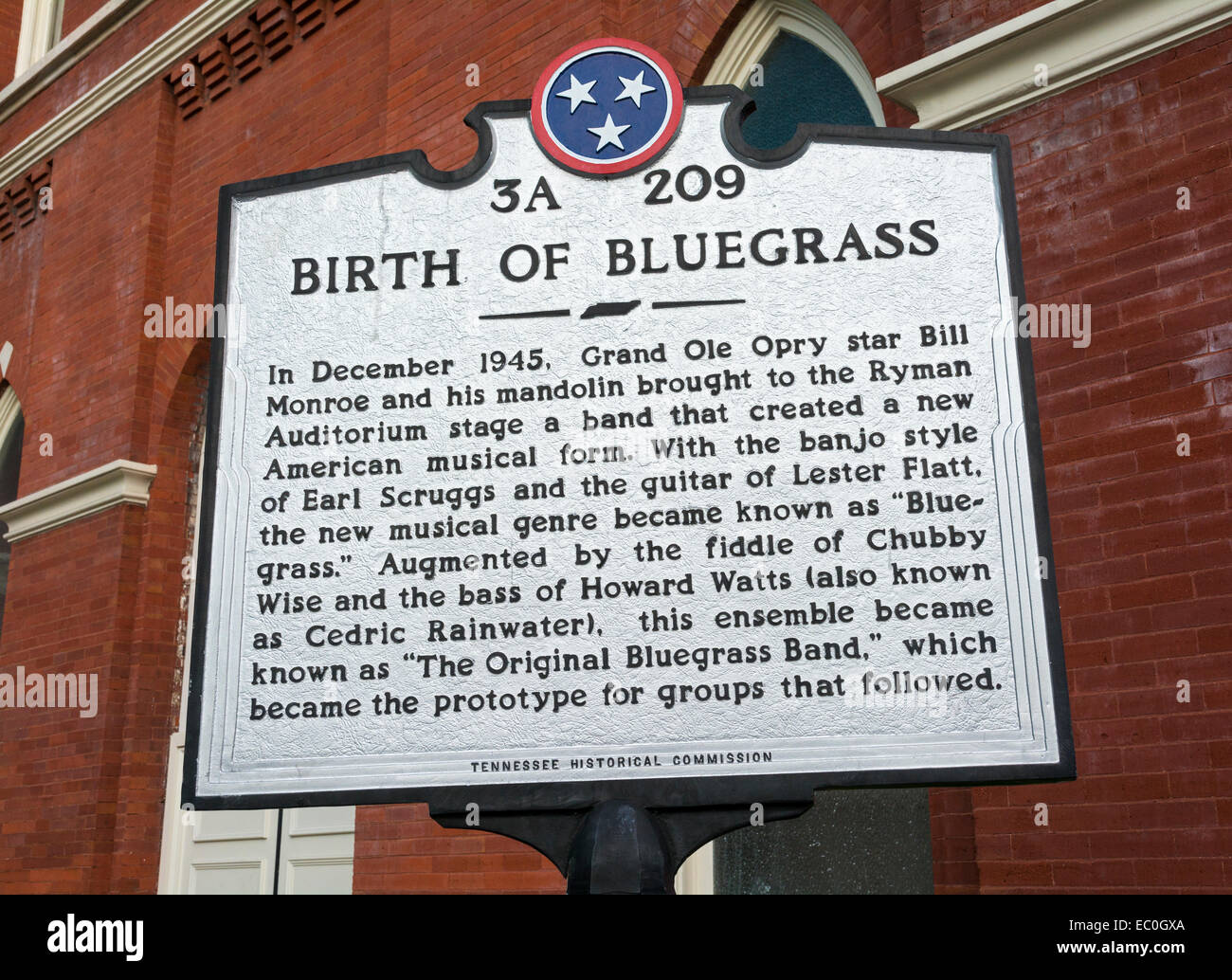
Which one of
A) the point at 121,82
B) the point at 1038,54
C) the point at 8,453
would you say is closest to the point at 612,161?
the point at 1038,54

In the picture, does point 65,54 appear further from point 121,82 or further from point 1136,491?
point 1136,491

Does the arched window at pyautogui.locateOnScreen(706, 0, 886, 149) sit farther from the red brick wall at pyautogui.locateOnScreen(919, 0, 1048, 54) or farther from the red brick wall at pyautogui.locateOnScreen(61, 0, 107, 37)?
the red brick wall at pyautogui.locateOnScreen(61, 0, 107, 37)

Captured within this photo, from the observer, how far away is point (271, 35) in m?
9.14

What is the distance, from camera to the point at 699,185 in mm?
2895

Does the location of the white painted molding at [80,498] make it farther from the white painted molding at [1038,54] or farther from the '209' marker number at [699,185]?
the '209' marker number at [699,185]

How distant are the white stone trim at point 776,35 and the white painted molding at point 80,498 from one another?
5189 mm

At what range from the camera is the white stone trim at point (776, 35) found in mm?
6293

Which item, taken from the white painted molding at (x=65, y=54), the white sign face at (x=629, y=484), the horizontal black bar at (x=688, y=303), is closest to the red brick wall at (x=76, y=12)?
the white painted molding at (x=65, y=54)

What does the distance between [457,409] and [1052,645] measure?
143 centimetres

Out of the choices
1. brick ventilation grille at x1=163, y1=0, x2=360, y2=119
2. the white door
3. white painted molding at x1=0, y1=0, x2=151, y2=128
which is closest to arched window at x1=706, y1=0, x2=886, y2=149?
brick ventilation grille at x1=163, y1=0, x2=360, y2=119

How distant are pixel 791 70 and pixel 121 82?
6.50 meters

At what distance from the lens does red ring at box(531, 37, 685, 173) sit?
2.90 metres

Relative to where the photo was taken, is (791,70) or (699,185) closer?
(699,185)

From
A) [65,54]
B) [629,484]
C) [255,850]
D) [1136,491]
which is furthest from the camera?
[65,54]
